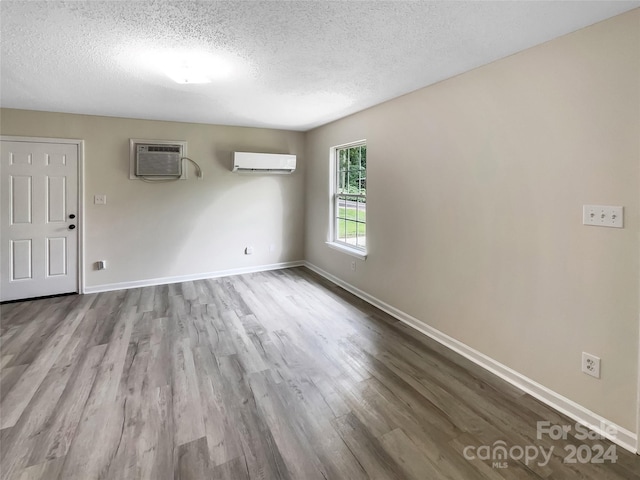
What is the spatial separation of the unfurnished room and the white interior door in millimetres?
24

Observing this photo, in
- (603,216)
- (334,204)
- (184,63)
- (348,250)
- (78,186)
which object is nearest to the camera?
(603,216)

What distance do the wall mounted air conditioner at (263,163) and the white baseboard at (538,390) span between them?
2905mm

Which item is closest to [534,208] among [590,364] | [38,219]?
[590,364]

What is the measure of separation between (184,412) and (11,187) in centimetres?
377

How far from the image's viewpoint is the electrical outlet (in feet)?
6.11

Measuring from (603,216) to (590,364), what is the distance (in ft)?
2.88

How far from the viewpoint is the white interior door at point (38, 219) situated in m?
3.82

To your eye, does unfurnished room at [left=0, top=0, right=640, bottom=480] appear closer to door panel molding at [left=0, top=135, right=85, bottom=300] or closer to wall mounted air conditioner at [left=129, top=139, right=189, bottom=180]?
door panel molding at [left=0, top=135, right=85, bottom=300]

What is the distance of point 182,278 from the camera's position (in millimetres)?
4789

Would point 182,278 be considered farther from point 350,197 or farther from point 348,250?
point 350,197

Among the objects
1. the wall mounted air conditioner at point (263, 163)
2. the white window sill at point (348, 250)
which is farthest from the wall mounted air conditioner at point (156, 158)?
the white window sill at point (348, 250)

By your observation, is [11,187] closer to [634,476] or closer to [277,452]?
[277,452]

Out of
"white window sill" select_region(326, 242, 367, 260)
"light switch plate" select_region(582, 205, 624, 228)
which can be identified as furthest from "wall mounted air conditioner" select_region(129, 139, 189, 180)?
"light switch plate" select_region(582, 205, 624, 228)

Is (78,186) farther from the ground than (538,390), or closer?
farther from the ground
